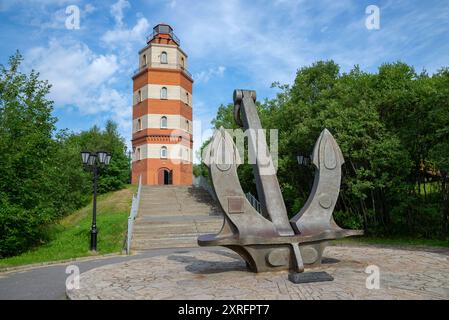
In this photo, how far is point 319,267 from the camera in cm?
620

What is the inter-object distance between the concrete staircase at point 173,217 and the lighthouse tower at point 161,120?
166 inches

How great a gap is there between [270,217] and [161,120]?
24182 mm

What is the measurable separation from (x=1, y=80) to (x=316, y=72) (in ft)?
45.1

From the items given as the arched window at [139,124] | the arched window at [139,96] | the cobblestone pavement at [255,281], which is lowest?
the cobblestone pavement at [255,281]

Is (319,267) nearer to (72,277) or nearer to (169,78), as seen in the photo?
(72,277)

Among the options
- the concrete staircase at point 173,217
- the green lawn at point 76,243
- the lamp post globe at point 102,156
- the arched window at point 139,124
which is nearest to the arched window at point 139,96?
the arched window at point 139,124

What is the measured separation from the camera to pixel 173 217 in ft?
53.6

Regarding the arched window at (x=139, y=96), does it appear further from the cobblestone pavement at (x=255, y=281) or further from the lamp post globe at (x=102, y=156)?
the cobblestone pavement at (x=255, y=281)

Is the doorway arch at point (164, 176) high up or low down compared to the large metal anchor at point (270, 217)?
up

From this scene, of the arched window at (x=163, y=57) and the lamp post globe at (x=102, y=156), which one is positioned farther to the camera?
the arched window at (x=163, y=57)

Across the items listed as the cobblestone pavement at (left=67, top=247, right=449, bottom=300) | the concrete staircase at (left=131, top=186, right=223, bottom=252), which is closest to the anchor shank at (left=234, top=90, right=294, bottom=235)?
the cobblestone pavement at (left=67, top=247, right=449, bottom=300)

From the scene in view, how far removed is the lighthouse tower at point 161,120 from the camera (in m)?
28.8

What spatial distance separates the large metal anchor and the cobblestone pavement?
1.13 feet

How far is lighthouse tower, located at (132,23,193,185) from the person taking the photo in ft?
94.6
